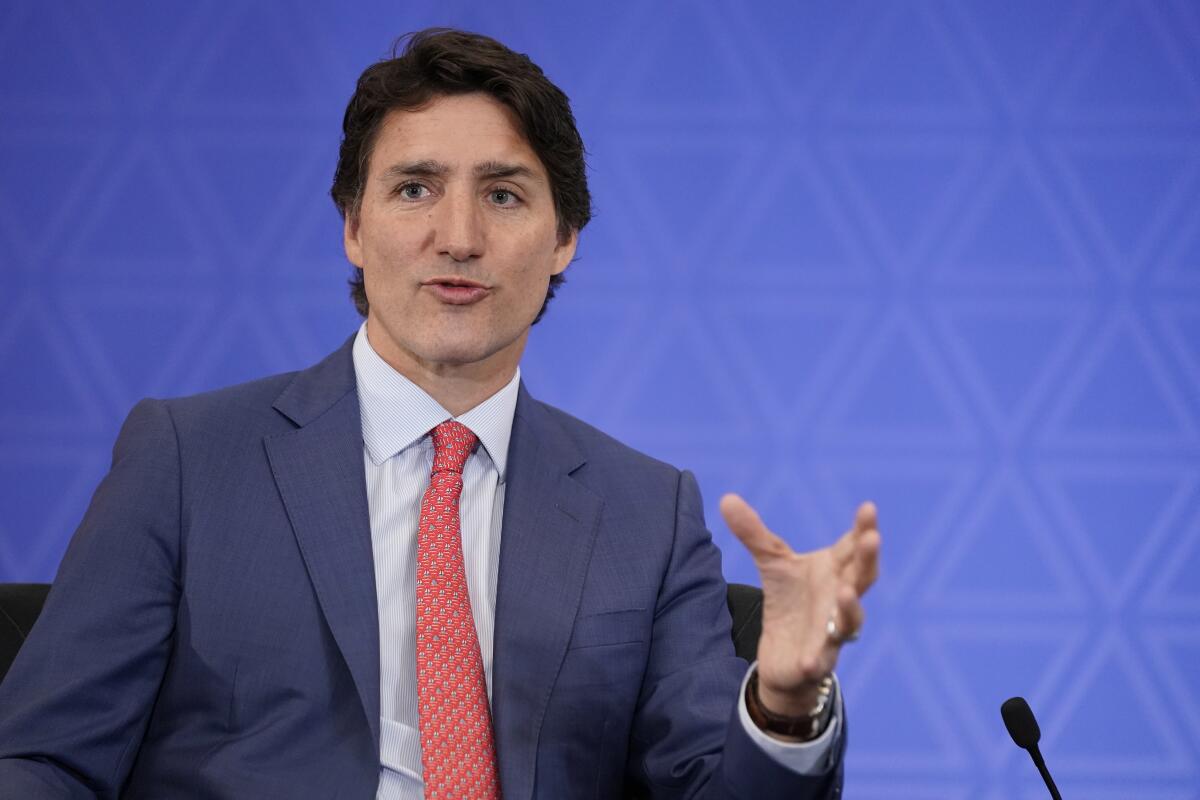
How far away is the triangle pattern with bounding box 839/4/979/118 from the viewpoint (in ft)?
9.93

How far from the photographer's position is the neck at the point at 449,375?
5.75 ft

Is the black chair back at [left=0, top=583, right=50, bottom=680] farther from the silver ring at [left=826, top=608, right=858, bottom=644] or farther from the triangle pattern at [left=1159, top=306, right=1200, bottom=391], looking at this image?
the triangle pattern at [left=1159, top=306, right=1200, bottom=391]

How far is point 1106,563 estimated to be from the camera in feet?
9.87

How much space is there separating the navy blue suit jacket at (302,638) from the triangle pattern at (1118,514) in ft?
5.06

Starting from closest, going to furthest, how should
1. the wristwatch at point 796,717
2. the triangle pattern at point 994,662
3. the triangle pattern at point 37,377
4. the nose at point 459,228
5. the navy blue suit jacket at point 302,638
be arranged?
the wristwatch at point 796,717 → the navy blue suit jacket at point 302,638 → the nose at point 459,228 → the triangle pattern at point 37,377 → the triangle pattern at point 994,662

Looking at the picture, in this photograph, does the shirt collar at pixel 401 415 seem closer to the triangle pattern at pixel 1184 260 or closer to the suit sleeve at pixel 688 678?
the suit sleeve at pixel 688 678

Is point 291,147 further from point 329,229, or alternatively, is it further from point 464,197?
point 464,197

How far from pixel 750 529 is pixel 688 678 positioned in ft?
1.67

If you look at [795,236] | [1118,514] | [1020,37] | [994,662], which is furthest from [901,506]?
[1020,37]

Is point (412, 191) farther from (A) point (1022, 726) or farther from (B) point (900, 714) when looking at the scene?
(B) point (900, 714)

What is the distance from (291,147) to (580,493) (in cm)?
153

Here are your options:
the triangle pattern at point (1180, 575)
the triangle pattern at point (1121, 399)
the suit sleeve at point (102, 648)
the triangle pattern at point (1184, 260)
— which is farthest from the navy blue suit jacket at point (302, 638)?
the triangle pattern at point (1184, 260)

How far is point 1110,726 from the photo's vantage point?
3008 millimetres

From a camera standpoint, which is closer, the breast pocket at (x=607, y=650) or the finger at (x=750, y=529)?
the finger at (x=750, y=529)
